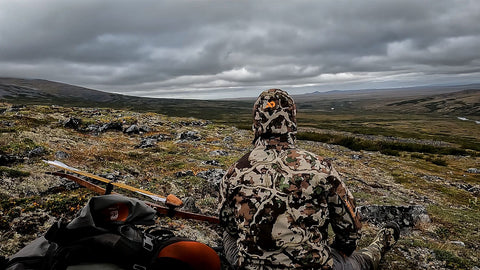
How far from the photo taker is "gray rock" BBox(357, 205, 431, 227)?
27.8 feet

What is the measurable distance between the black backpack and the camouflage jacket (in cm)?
103

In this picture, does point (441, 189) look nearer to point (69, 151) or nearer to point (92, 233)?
point (92, 233)

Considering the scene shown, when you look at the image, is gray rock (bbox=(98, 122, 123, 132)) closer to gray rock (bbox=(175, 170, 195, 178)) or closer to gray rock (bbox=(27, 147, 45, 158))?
gray rock (bbox=(27, 147, 45, 158))

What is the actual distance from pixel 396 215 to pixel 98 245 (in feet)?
30.6

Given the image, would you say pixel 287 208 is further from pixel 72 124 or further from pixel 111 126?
pixel 72 124

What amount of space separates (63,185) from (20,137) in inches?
283

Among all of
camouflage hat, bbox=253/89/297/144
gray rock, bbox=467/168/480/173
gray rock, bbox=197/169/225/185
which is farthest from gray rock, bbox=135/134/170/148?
gray rock, bbox=467/168/480/173

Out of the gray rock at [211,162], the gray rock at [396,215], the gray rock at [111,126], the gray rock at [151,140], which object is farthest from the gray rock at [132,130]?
the gray rock at [396,215]

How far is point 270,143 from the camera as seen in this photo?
3.88m

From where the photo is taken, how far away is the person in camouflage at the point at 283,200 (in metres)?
3.44

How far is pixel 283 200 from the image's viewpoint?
3.44 metres

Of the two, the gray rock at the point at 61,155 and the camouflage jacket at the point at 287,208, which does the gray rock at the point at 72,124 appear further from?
the camouflage jacket at the point at 287,208

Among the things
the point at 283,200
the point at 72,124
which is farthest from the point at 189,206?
the point at 72,124

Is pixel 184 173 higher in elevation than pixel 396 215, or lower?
higher
